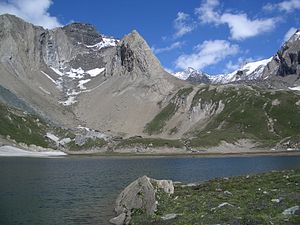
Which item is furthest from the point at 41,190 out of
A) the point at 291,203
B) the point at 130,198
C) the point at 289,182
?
the point at 291,203

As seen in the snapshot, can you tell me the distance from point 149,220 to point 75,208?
18.4 metres

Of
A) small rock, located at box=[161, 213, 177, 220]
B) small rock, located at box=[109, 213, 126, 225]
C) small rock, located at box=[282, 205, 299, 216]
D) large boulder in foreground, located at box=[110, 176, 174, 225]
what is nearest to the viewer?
small rock, located at box=[282, 205, 299, 216]

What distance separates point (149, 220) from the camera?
143 ft

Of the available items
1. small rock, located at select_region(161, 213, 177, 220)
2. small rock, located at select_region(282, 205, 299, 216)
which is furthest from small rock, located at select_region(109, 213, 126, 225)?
small rock, located at select_region(282, 205, 299, 216)

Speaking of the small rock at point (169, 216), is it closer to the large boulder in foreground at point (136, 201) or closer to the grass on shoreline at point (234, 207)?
the grass on shoreline at point (234, 207)

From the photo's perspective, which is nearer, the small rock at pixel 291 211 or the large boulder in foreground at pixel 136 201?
the small rock at pixel 291 211

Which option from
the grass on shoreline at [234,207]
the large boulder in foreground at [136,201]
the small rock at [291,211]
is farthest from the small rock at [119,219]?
the small rock at [291,211]

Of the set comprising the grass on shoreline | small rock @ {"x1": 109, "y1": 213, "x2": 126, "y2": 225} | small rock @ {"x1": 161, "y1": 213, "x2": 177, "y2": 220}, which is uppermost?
the grass on shoreline

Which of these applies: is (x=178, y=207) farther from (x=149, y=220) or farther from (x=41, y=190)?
(x=41, y=190)

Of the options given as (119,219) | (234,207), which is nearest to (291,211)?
(234,207)

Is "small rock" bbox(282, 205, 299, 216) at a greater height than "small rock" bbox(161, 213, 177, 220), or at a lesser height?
greater

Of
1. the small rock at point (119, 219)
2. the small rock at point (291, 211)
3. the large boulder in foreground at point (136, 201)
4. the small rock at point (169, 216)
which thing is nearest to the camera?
the small rock at point (291, 211)

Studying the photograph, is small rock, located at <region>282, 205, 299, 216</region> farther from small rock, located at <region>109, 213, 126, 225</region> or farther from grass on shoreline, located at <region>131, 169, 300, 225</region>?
small rock, located at <region>109, 213, 126, 225</region>

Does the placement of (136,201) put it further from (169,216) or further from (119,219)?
(169,216)
